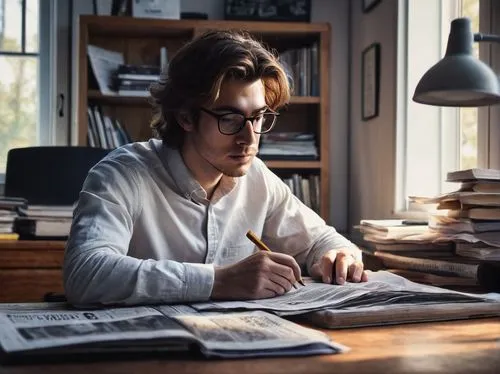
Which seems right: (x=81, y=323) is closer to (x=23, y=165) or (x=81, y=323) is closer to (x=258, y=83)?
(x=258, y=83)

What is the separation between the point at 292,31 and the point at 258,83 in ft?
6.01

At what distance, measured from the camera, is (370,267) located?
79.0 inches

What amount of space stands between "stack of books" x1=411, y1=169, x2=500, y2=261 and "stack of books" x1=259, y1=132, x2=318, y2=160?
162 cm

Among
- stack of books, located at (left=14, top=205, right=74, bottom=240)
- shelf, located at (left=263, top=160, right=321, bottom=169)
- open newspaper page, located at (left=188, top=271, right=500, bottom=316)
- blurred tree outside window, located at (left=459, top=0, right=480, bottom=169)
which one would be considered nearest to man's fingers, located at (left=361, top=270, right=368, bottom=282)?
open newspaper page, located at (left=188, top=271, right=500, bottom=316)

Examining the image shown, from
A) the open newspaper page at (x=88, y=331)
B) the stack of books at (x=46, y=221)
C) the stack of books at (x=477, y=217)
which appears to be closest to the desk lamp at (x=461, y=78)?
the stack of books at (x=477, y=217)

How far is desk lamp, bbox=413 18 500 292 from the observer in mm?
1446

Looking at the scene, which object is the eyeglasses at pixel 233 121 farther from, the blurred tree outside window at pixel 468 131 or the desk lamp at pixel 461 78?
the blurred tree outside window at pixel 468 131

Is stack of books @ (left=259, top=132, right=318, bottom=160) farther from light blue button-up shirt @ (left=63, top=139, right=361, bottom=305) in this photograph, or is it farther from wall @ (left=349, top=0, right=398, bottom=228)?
light blue button-up shirt @ (left=63, top=139, right=361, bottom=305)

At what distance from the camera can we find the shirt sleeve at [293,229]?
1.72 m

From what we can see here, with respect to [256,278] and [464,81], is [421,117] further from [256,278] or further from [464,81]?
[256,278]

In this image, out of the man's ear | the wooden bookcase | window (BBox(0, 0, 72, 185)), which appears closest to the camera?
the man's ear

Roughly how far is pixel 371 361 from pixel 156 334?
0.25 meters

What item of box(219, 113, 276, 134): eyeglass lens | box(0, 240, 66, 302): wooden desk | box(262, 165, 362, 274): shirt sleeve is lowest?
box(0, 240, 66, 302): wooden desk

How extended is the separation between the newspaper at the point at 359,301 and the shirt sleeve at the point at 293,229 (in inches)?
18.1
